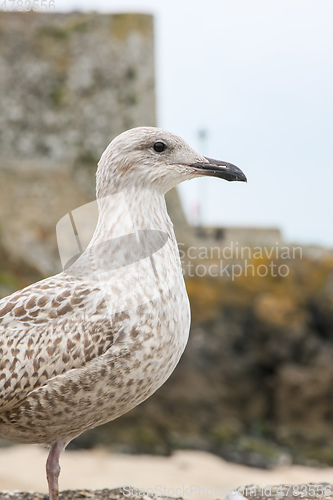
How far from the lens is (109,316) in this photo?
140 inches

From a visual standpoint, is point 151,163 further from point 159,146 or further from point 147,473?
point 147,473

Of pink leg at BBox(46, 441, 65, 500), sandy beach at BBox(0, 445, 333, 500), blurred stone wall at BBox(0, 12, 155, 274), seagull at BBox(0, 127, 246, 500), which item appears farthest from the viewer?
blurred stone wall at BBox(0, 12, 155, 274)

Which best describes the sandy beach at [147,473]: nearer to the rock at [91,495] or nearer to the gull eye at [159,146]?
the rock at [91,495]

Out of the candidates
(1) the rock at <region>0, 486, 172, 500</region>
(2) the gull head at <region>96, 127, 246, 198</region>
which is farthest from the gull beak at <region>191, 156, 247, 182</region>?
(1) the rock at <region>0, 486, 172, 500</region>

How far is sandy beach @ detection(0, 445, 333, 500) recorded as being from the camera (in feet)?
29.6

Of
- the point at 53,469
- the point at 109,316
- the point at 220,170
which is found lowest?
the point at 53,469

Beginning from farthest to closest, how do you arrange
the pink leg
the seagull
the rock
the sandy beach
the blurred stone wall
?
the blurred stone wall → the sandy beach → the rock → the pink leg → the seagull

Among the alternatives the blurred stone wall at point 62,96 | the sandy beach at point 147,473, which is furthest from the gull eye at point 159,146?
the blurred stone wall at point 62,96

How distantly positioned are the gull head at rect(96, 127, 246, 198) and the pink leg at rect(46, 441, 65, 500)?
145cm

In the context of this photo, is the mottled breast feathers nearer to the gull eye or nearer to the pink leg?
the pink leg

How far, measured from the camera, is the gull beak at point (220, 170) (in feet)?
12.8

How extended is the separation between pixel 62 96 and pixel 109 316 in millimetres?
13524

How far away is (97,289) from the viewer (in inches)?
144

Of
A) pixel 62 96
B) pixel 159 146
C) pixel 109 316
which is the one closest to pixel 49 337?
pixel 109 316
